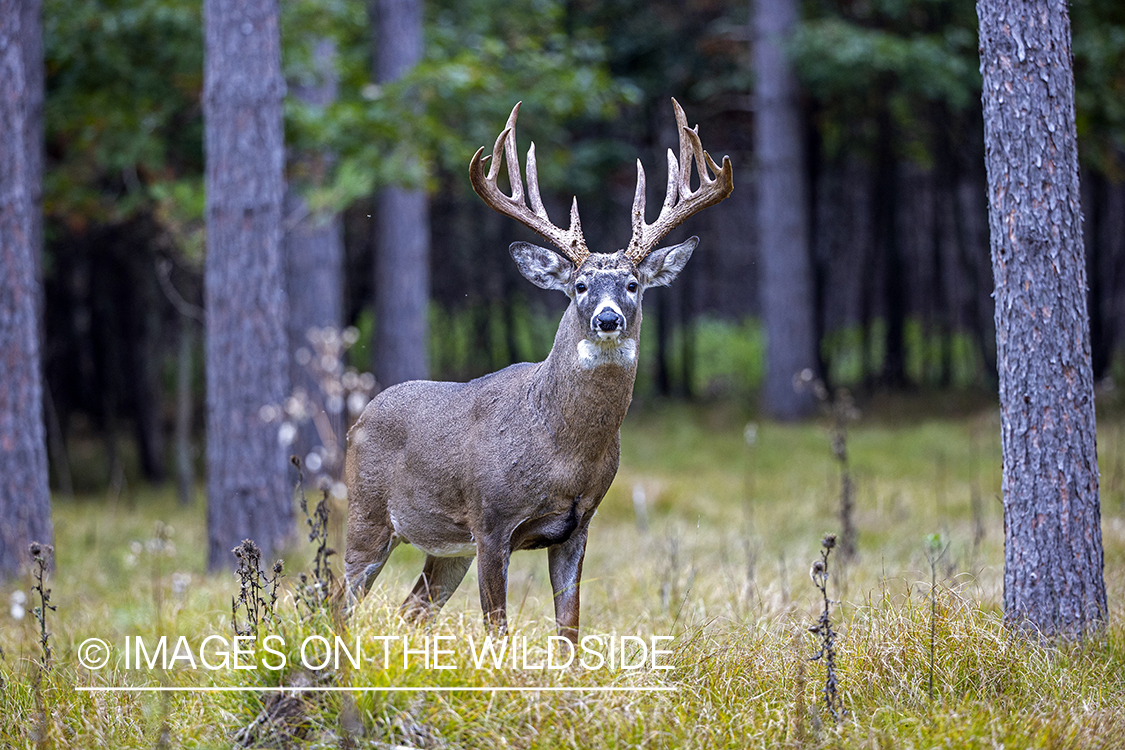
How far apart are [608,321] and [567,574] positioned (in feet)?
3.48

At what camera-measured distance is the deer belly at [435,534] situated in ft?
14.5

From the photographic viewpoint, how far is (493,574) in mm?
4098

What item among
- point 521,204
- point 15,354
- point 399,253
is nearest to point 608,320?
point 521,204

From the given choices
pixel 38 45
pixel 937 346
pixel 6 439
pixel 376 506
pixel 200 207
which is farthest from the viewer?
pixel 937 346

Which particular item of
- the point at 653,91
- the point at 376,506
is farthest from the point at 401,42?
the point at 376,506

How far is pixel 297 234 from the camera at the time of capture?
37.2 ft

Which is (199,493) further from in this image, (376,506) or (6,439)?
(376,506)

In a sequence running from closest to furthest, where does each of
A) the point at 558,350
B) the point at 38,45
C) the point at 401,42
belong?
the point at 558,350
the point at 38,45
the point at 401,42

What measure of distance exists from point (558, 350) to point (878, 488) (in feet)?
21.2

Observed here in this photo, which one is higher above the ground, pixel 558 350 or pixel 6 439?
pixel 558 350

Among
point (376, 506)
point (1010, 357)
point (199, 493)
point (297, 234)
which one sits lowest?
point (199, 493)

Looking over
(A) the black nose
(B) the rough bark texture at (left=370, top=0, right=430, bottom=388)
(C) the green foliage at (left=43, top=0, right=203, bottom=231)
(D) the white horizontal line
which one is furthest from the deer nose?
(B) the rough bark texture at (left=370, top=0, right=430, bottom=388)

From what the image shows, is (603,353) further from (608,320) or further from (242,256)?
(242,256)

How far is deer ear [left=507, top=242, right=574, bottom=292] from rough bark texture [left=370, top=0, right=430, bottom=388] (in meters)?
7.83
